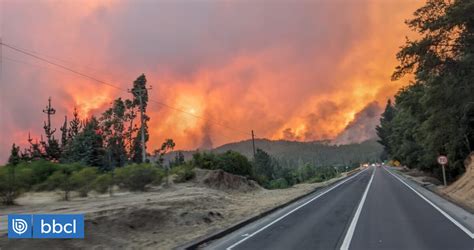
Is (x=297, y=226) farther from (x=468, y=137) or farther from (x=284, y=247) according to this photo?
(x=468, y=137)

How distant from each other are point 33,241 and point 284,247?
655 cm

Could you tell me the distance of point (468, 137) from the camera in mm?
44156

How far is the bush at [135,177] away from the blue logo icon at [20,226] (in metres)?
27.1

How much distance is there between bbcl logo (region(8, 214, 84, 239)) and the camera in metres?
11.0

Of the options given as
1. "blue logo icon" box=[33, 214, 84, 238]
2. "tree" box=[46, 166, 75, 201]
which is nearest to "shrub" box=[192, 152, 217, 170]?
"tree" box=[46, 166, 75, 201]

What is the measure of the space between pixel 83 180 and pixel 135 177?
654cm

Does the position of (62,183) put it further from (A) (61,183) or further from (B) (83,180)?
(B) (83,180)

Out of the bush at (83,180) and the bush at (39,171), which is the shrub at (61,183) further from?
the bush at (39,171)

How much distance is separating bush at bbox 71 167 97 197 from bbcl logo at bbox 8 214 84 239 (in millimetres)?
21788

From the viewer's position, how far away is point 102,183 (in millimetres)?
34750

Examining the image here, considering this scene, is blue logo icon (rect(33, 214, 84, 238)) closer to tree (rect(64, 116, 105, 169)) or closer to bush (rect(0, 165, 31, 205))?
bush (rect(0, 165, 31, 205))

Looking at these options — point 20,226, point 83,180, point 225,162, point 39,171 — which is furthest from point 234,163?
point 20,226

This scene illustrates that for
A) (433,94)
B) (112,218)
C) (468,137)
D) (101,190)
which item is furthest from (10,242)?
(468,137)

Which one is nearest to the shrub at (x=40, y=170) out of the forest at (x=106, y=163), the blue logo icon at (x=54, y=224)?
the forest at (x=106, y=163)
